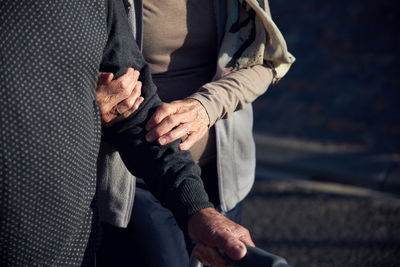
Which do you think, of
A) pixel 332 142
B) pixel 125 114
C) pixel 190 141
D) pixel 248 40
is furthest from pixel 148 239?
pixel 332 142

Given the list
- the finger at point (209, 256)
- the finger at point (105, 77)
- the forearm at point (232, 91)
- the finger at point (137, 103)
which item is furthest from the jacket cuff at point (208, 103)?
the finger at point (209, 256)

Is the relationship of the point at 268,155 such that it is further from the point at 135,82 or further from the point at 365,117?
the point at 135,82

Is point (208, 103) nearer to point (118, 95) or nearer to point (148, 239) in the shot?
point (118, 95)

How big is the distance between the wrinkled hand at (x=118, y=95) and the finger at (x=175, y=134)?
0.12 metres

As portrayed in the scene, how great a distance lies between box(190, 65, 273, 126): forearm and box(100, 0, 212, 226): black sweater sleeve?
208 millimetres

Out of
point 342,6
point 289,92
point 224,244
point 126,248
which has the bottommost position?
point 289,92

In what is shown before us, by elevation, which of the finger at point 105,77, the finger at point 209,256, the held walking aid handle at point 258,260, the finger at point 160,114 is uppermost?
the finger at point 105,77

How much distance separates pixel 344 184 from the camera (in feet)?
13.8

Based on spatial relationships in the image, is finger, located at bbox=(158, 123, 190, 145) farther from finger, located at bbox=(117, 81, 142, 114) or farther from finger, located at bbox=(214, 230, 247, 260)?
finger, located at bbox=(214, 230, 247, 260)

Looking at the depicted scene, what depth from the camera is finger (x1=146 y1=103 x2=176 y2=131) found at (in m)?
1.32

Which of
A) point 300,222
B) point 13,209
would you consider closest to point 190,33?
point 13,209

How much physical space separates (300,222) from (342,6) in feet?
12.7

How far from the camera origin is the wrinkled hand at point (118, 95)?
1258 mm

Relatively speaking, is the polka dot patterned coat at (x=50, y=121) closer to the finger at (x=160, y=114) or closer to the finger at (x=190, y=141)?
the finger at (x=160, y=114)
